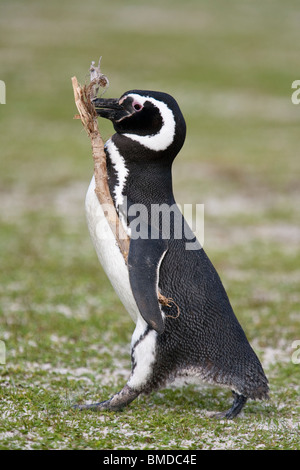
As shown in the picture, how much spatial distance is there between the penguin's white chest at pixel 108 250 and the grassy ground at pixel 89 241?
957 mm

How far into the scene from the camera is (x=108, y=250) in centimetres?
488

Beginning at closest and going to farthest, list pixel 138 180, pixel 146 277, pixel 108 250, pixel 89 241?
pixel 146 277
pixel 108 250
pixel 138 180
pixel 89 241

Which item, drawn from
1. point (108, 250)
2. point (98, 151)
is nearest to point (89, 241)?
point (98, 151)

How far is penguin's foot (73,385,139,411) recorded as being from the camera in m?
4.94

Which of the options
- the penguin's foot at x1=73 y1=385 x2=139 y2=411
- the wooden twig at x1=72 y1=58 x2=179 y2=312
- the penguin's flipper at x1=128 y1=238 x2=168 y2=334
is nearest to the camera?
the penguin's flipper at x1=128 y1=238 x2=168 y2=334

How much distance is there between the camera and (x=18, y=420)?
15.2 feet

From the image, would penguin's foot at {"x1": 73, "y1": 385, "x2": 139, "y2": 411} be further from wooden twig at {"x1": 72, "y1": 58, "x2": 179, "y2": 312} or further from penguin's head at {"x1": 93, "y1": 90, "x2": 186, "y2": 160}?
penguin's head at {"x1": 93, "y1": 90, "x2": 186, "y2": 160}

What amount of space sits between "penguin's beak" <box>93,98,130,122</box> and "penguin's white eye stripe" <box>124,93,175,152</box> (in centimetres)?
15

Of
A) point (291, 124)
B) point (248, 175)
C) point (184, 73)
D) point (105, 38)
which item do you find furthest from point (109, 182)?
point (105, 38)

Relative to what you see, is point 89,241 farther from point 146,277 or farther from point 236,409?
point 146,277

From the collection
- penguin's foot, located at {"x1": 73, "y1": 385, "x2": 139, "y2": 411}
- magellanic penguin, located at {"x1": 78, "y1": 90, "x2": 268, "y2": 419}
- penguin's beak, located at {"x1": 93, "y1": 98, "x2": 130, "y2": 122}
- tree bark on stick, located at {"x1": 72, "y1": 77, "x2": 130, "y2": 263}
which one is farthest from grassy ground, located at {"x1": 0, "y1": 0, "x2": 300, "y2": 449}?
penguin's beak, located at {"x1": 93, "y1": 98, "x2": 130, "y2": 122}

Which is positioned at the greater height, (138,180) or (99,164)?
(99,164)

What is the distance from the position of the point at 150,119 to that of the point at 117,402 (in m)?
2.24

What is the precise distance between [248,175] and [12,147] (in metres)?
7.50
